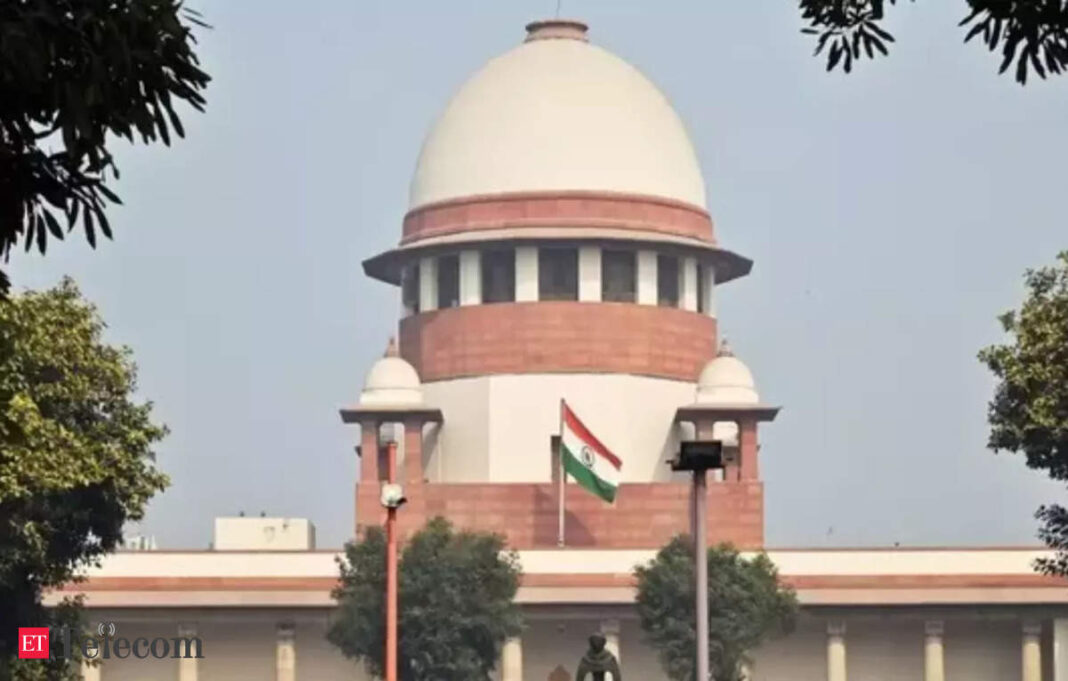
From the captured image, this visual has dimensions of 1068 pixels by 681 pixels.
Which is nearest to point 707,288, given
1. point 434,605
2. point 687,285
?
point 687,285

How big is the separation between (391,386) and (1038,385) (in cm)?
3450

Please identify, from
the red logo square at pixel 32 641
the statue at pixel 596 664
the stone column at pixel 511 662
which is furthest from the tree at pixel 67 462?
the stone column at pixel 511 662

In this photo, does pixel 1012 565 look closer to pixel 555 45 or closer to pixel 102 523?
pixel 555 45

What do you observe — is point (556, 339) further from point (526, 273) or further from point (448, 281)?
point (448, 281)

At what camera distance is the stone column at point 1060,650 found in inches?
3002

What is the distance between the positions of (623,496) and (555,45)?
12947 mm

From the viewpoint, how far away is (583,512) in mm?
80000

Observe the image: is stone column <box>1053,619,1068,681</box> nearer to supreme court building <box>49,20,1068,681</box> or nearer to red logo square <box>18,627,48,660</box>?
supreme court building <box>49,20,1068,681</box>

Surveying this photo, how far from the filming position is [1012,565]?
77.8m

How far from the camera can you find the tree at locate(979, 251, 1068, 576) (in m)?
49.4

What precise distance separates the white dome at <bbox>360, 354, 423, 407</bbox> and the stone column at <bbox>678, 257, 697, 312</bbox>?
7.64 meters

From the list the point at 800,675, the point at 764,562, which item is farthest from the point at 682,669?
the point at 800,675

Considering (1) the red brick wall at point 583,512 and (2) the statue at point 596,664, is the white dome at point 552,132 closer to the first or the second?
(1) the red brick wall at point 583,512

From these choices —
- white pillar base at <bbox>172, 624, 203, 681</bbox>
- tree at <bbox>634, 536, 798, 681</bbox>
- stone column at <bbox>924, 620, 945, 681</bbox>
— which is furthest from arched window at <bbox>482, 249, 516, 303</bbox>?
stone column at <bbox>924, 620, 945, 681</bbox>
